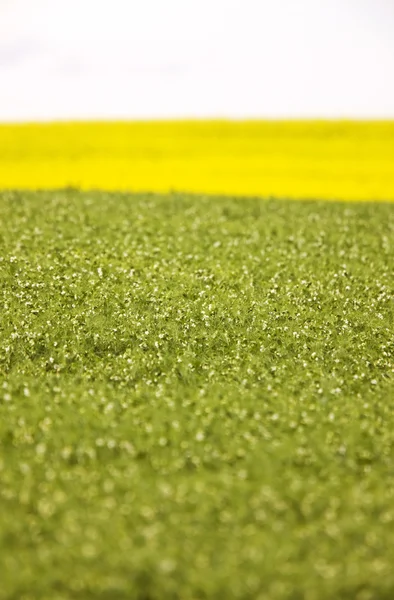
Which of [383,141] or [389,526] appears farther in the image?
[383,141]

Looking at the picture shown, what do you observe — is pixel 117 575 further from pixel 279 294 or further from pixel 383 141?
pixel 383 141

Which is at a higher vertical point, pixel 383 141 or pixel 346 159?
pixel 383 141

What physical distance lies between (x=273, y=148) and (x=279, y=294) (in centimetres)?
1781

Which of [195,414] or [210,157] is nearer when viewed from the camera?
[195,414]

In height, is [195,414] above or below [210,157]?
below

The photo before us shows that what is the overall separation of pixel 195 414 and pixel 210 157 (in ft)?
69.5

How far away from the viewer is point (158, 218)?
1864cm

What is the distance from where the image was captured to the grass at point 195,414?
257 inches

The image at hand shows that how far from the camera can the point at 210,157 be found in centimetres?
2842

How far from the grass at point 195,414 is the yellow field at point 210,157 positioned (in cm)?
749

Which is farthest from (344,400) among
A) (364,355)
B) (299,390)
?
(364,355)

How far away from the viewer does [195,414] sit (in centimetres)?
924

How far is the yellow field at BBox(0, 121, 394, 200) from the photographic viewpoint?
2438cm

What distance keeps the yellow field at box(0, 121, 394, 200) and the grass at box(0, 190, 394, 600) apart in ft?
24.6
